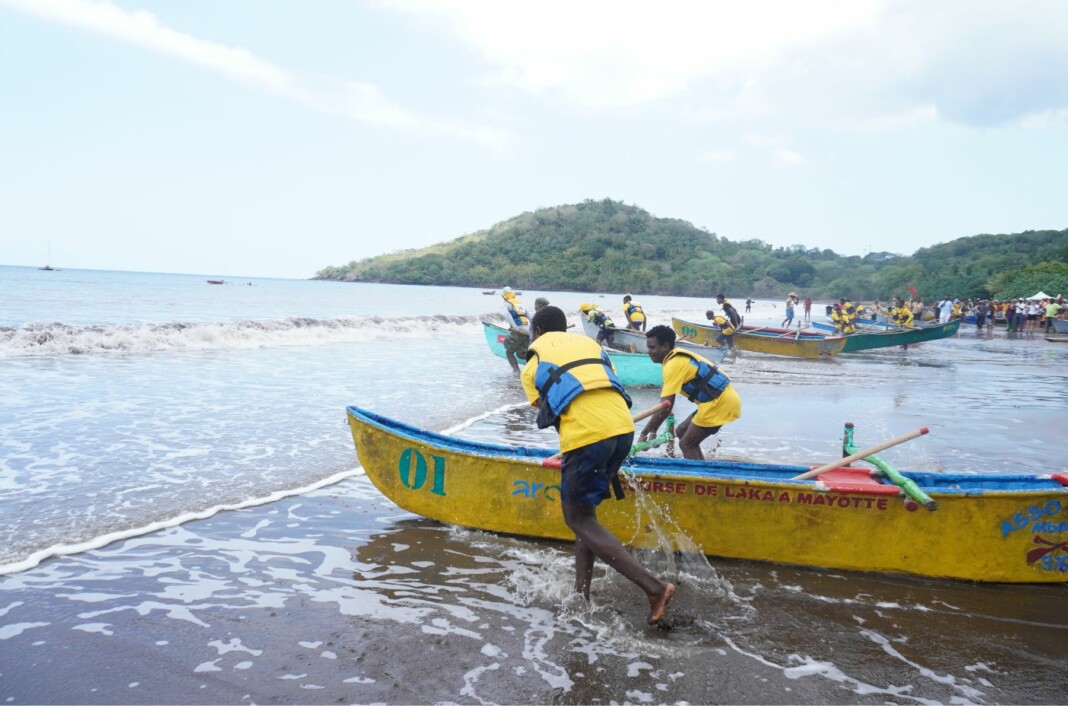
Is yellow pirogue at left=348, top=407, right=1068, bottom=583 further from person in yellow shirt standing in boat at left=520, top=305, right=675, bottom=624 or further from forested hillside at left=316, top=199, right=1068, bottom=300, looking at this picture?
forested hillside at left=316, top=199, right=1068, bottom=300

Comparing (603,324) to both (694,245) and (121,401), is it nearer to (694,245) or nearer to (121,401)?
(121,401)

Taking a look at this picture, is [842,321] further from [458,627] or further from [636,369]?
[458,627]

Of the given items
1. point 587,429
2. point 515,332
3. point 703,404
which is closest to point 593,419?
point 587,429

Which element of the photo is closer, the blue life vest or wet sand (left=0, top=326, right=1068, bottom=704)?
wet sand (left=0, top=326, right=1068, bottom=704)

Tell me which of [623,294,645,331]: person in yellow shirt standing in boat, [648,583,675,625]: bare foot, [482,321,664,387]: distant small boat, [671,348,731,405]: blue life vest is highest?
[623,294,645,331]: person in yellow shirt standing in boat

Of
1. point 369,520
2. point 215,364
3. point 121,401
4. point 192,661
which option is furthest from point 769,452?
point 215,364

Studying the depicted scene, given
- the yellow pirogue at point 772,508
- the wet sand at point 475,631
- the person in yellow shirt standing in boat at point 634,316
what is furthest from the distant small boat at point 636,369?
the wet sand at point 475,631

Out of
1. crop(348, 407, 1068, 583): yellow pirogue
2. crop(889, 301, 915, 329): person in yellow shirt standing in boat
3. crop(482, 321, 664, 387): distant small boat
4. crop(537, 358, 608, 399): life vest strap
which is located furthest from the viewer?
crop(889, 301, 915, 329): person in yellow shirt standing in boat

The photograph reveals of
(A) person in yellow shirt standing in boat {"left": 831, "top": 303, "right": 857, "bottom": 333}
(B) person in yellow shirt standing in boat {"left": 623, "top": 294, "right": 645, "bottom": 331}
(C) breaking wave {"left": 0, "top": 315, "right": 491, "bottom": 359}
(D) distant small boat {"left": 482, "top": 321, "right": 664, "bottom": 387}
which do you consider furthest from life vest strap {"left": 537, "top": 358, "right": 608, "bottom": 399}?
(A) person in yellow shirt standing in boat {"left": 831, "top": 303, "right": 857, "bottom": 333}

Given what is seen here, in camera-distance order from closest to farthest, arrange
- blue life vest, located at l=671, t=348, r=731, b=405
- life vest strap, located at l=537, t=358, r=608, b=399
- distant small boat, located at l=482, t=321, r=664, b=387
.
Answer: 1. life vest strap, located at l=537, t=358, r=608, b=399
2. blue life vest, located at l=671, t=348, r=731, b=405
3. distant small boat, located at l=482, t=321, r=664, b=387

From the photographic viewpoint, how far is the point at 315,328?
89.9 ft

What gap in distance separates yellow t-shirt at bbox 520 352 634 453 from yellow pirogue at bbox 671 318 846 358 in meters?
17.7

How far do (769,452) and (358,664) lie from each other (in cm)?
642

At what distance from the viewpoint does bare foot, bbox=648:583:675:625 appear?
411 centimetres
